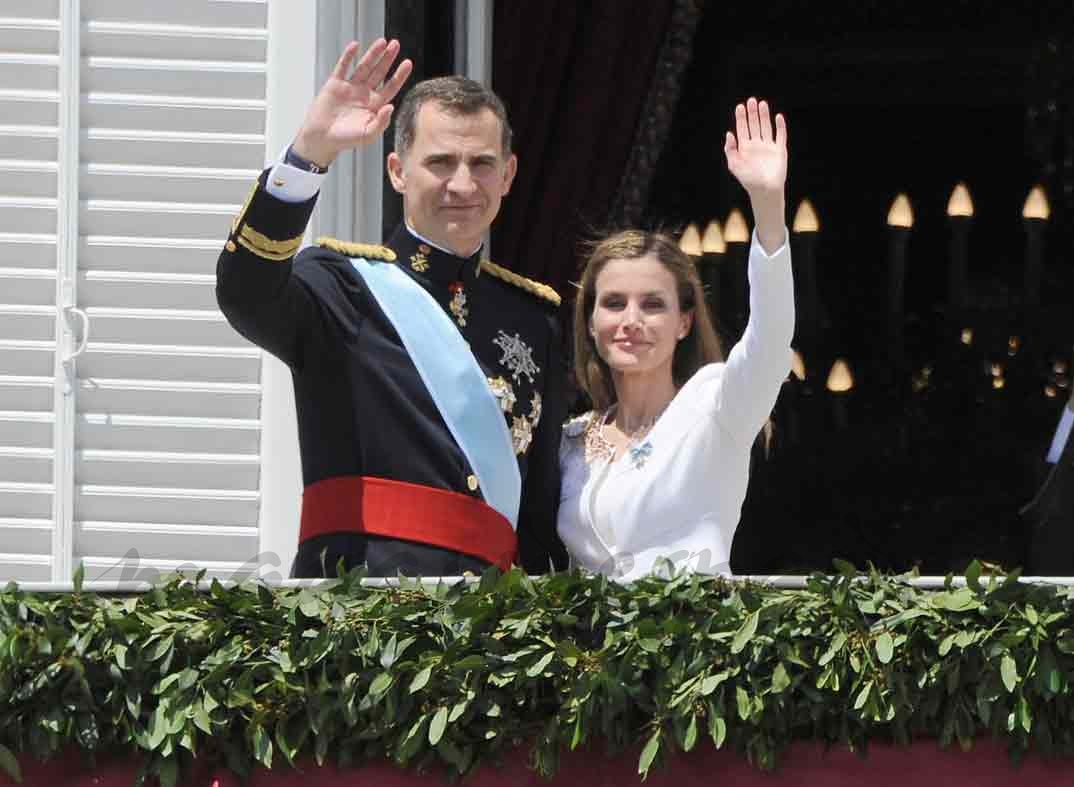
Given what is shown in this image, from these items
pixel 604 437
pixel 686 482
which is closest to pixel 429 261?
pixel 604 437

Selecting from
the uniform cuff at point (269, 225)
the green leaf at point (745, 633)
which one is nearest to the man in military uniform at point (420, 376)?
the uniform cuff at point (269, 225)

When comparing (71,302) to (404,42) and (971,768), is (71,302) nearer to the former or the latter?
(404,42)

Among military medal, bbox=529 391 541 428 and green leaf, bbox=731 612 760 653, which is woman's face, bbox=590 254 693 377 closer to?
military medal, bbox=529 391 541 428

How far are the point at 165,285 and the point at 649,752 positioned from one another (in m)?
2.06

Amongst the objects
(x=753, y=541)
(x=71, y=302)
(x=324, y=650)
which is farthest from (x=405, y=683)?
(x=753, y=541)

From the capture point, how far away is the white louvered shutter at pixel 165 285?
20.0 feet

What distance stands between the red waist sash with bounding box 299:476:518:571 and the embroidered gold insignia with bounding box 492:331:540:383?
0.99ft

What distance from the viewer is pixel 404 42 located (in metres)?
6.41

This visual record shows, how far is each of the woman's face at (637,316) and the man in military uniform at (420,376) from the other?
16cm

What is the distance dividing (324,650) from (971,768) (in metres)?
1.06

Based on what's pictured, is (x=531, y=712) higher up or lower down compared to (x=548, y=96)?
lower down

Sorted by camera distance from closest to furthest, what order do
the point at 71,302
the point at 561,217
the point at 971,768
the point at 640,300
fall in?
the point at 971,768, the point at 640,300, the point at 71,302, the point at 561,217

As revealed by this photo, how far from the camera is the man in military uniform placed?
4.99 metres

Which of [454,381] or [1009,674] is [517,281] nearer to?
[454,381]
